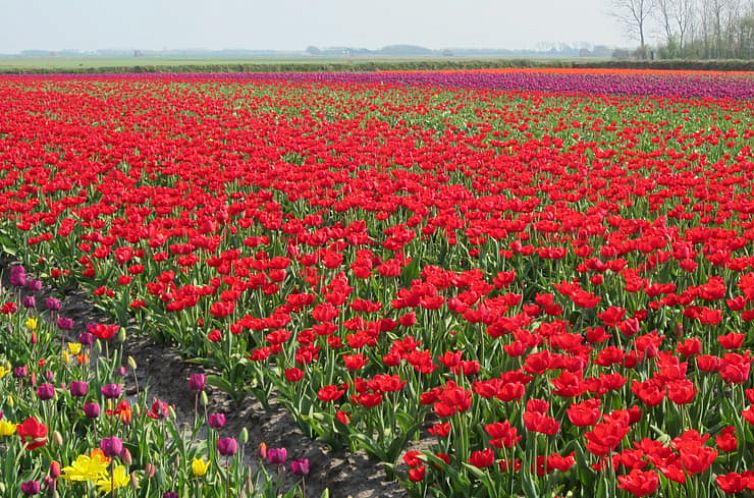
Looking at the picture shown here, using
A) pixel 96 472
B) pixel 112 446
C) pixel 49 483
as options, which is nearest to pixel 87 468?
pixel 96 472

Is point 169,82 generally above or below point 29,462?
above

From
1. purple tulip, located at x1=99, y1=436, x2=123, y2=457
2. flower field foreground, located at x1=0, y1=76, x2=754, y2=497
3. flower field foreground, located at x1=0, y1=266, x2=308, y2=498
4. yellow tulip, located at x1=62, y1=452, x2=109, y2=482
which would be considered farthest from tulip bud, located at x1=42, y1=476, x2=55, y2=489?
flower field foreground, located at x1=0, y1=76, x2=754, y2=497

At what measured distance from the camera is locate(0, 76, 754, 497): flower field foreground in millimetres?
3160

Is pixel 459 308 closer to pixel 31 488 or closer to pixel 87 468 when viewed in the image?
pixel 87 468

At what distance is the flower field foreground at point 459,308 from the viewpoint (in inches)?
124

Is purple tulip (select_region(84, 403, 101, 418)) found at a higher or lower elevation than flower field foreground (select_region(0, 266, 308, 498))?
higher

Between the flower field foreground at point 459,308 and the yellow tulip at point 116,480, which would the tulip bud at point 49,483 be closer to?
the yellow tulip at point 116,480

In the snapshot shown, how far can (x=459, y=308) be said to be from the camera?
160 inches

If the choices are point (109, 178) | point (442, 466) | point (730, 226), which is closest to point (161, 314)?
point (442, 466)

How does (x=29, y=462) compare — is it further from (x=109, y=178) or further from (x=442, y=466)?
(x=109, y=178)

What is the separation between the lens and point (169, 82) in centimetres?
3634

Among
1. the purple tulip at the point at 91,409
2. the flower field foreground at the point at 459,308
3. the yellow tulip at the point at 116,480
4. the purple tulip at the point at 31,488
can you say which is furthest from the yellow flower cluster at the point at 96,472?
the flower field foreground at the point at 459,308

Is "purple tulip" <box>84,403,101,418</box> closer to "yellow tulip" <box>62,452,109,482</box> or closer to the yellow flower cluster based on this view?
the yellow flower cluster

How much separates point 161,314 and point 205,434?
4.57 ft
